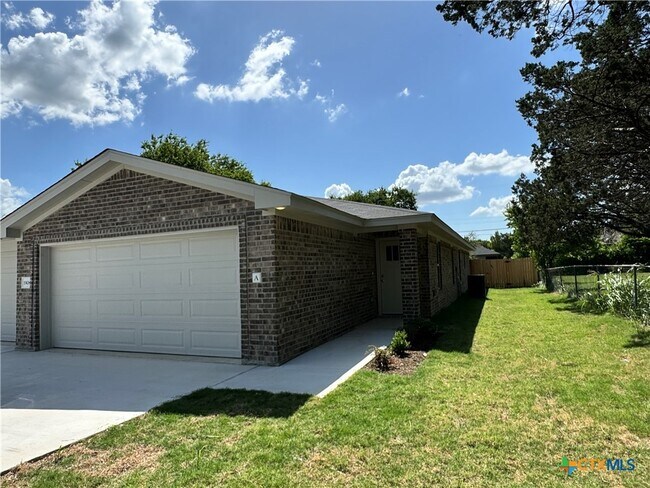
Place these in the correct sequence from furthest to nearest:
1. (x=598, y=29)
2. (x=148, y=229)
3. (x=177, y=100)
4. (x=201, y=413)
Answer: (x=177, y=100) < (x=148, y=229) < (x=598, y=29) < (x=201, y=413)

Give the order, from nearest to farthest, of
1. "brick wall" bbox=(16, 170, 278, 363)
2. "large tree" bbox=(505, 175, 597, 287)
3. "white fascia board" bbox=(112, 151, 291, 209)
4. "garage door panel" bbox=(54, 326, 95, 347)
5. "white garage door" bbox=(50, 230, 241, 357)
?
"white fascia board" bbox=(112, 151, 291, 209), "brick wall" bbox=(16, 170, 278, 363), "white garage door" bbox=(50, 230, 241, 357), "garage door panel" bbox=(54, 326, 95, 347), "large tree" bbox=(505, 175, 597, 287)

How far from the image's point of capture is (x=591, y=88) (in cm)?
629

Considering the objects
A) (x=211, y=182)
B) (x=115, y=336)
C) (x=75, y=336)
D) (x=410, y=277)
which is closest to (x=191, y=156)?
(x=75, y=336)

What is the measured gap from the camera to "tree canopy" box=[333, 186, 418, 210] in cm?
4500

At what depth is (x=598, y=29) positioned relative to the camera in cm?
530

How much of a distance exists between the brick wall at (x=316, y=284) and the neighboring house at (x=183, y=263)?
0.12 feet

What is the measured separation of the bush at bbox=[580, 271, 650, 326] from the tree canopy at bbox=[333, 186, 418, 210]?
32822mm

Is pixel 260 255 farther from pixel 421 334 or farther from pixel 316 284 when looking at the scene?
pixel 421 334

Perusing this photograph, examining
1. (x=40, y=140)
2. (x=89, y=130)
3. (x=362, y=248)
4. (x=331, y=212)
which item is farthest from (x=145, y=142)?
(x=331, y=212)

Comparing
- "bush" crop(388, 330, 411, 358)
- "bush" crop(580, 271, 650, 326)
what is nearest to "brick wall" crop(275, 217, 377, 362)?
"bush" crop(388, 330, 411, 358)

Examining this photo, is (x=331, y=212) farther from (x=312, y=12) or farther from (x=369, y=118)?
(x=369, y=118)

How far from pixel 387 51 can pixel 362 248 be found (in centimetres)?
519

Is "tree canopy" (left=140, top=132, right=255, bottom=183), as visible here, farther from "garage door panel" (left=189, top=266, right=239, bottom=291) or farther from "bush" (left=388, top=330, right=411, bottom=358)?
"bush" (left=388, top=330, right=411, bottom=358)

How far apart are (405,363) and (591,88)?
5.23 m
